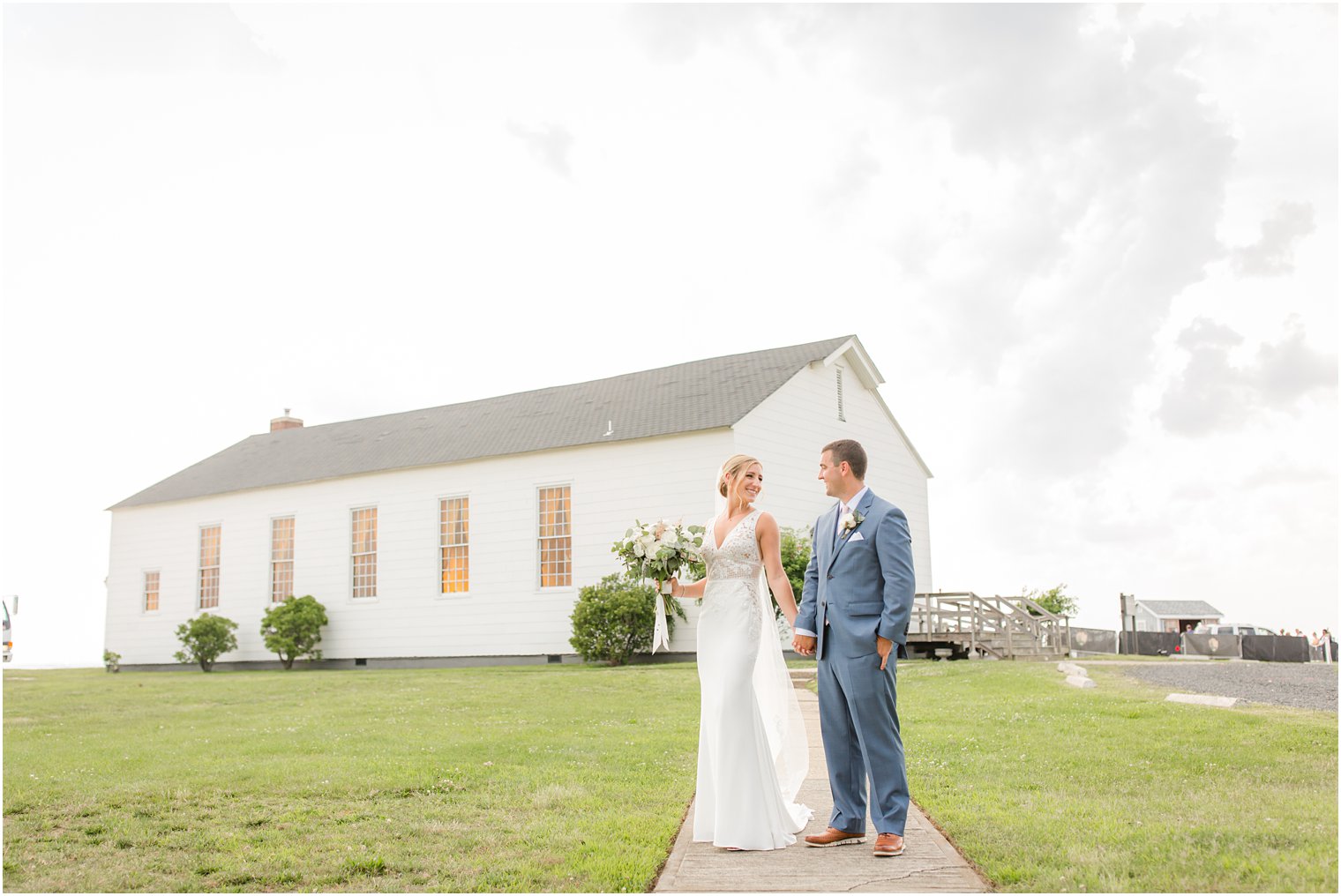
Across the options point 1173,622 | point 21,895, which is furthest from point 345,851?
point 1173,622

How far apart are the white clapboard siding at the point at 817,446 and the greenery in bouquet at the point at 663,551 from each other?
49.2ft

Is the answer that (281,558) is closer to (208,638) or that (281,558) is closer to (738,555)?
(208,638)

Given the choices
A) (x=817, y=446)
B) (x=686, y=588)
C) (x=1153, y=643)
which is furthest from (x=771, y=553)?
(x=1153, y=643)

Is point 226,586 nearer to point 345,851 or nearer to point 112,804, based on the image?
point 112,804

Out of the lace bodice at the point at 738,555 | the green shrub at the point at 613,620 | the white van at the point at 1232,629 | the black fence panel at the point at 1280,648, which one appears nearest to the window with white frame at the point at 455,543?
the green shrub at the point at 613,620

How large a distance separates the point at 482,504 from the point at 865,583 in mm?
23110

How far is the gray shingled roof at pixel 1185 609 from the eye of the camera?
202 ft

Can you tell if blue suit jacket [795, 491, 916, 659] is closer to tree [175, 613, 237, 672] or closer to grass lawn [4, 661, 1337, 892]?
grass lawn [4, 661, 1337, 892]

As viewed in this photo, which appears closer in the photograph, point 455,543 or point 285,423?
point 455,543

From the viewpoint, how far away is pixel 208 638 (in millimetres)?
31828

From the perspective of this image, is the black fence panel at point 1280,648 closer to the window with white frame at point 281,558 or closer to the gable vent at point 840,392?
the gable vent at point 840,392

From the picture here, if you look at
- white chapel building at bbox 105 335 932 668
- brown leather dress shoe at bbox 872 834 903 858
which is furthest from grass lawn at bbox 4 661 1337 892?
white chapel building at bbox 105 335 932 668

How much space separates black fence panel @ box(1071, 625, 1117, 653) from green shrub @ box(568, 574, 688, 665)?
21.9m

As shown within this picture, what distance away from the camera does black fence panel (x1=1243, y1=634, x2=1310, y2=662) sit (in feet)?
108
